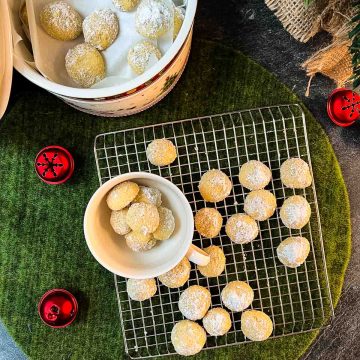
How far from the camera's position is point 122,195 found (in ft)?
3.17

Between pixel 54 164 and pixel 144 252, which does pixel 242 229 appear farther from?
pixel 54 164

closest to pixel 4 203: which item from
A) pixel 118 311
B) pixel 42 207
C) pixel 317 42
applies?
pixel 42 207

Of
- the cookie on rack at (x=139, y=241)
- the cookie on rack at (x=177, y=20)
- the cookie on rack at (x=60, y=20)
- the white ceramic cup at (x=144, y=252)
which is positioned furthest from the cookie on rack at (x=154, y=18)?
the cookie on rack at (x=139, y=241)

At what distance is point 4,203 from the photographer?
1.17 meters

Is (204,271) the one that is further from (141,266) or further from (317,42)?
(317,42)

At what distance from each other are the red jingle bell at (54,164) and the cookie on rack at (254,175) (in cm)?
36

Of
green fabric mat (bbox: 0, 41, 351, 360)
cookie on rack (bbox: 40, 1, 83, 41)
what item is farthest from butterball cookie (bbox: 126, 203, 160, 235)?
cookie on rack (bbox: 40, 1, 83, 41)

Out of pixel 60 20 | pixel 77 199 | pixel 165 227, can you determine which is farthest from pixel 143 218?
pixel 60 20

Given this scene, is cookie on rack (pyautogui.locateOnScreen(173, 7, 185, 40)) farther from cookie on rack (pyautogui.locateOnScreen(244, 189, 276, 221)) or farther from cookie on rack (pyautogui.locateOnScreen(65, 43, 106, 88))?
cookie on rack (pyautogui.locateOnScreen(244, 189, 276, 221))

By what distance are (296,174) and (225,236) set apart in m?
0.20

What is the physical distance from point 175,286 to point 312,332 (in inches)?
12.7

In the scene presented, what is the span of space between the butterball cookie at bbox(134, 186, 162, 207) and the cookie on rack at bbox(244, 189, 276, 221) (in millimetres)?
196

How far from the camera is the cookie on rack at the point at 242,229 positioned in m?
1.07

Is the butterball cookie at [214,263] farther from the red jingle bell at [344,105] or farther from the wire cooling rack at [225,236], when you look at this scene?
the red jingle bell at [344,105]
